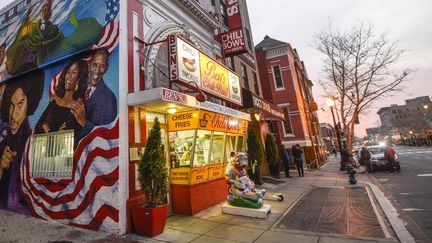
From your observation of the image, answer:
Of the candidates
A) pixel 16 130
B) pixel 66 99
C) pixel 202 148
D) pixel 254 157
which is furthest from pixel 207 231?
pixel 16 130

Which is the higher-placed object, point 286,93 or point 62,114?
point 286,93

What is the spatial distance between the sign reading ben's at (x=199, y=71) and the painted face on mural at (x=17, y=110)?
5573mm

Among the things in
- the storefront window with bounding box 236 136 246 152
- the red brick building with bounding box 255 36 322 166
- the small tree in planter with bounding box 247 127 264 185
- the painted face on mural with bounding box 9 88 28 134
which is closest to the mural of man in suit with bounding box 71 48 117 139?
the painted face on mural with bounding box 9 88 28 134

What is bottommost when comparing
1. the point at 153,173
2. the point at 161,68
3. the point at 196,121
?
the point at 153,173

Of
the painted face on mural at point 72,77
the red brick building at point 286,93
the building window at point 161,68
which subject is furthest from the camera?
the red brick building at point 286,93

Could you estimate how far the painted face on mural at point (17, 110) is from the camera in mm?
8516

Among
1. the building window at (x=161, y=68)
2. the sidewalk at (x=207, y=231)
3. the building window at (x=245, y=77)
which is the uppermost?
the building window at (x=245, y=77)

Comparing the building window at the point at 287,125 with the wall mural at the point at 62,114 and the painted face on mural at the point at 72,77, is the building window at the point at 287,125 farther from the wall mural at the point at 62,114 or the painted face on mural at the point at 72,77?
the painted face on mural at the point at 72,77

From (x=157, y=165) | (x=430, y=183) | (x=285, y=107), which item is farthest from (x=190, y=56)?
(x=285, y=107)

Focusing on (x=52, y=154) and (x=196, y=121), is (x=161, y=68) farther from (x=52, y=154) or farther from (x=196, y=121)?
(x=52, y=154)

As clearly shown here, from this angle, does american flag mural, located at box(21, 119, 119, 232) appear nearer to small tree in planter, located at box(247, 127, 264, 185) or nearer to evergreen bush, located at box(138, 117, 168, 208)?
evergreen bush, located at box(138, 117, 168, 208)

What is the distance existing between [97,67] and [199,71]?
312 centimetres

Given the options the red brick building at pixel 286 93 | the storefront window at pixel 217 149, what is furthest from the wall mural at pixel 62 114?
the red brick building at pixel 286 93

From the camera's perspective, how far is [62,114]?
7461 millimetres
